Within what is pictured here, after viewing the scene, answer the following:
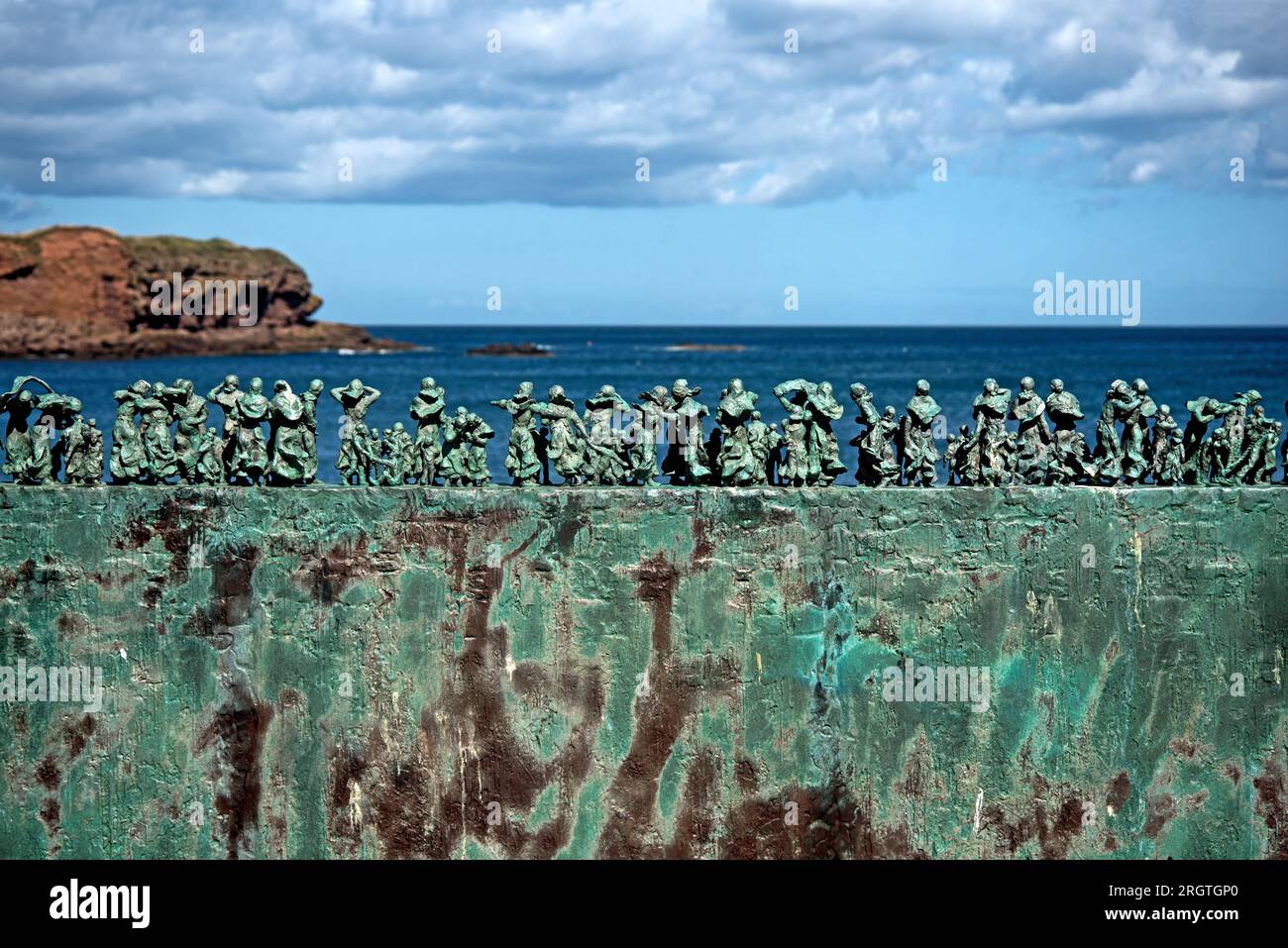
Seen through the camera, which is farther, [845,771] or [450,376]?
[450,376]

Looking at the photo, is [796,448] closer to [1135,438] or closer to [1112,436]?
[1112,436]

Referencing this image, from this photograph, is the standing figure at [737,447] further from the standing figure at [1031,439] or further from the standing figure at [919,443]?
the standing figure at [1031,439]

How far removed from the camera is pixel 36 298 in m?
95.1

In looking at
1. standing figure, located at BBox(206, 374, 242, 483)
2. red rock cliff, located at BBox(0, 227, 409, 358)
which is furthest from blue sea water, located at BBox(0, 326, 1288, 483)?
standing figure, located at BBox(206, 374, 242, 483)

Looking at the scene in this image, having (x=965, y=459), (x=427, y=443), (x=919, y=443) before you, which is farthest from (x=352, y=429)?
(x=965, y=459)

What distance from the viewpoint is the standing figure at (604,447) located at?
11883 mm

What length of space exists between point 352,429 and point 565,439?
5.39ft

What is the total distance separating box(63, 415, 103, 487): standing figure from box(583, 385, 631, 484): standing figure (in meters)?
3.81

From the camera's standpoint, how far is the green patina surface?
38.4 feet

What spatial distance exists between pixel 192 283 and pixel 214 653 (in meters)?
99.6

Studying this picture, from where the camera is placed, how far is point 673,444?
39.5 ft

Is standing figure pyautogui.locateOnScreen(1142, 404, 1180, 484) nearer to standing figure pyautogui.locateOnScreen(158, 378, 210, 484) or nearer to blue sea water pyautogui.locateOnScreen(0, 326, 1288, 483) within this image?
standing figure pyautogui.locateOnScreen(158, 378, 210, 484)

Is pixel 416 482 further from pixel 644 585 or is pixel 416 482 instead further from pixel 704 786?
pixel 704 786
